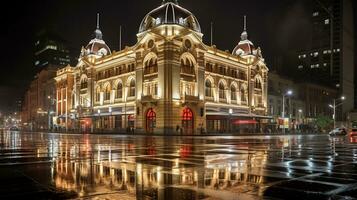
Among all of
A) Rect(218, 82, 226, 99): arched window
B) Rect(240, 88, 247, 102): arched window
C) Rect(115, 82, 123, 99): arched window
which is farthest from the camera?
Rect(240, 88, 247, 102): arched window

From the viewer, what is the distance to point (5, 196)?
26.1 ft

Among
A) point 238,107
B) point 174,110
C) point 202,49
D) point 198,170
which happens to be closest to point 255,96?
point 238,107

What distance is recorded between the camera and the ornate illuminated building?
6378 centimetres

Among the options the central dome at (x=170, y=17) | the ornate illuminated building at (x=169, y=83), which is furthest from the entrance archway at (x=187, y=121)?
the central dome at (x=170, y=17)

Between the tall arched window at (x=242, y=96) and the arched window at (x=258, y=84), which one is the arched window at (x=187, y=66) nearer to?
the tall arched window at (x=242, y=96)

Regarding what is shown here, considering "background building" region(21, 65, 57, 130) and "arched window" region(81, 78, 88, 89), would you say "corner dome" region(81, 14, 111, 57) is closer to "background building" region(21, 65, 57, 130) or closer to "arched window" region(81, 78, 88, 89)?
"arched window" region(81, 78, 88, 89)

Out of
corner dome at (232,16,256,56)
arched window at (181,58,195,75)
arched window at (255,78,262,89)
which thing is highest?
A: corner dome at (232,16,256,56)

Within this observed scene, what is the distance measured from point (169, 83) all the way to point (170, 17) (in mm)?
11843

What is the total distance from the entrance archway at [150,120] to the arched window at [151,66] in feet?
22.7

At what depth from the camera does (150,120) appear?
66812 mm

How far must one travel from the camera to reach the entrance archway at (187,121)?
214 ft

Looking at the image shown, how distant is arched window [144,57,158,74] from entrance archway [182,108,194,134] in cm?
902

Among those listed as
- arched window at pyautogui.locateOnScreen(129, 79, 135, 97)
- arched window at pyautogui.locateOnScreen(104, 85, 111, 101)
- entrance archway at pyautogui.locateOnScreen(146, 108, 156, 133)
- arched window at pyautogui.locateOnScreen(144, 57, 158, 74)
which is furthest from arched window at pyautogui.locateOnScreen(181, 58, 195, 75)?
arched window at pyautogui.locateOnScreen(104, 85, 111, 101)

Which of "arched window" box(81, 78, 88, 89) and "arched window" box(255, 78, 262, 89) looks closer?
"arched window" box(255, 78, 262, 89)
